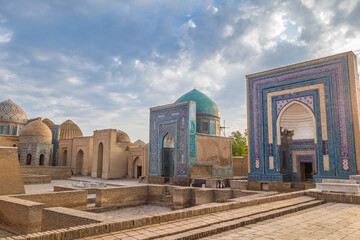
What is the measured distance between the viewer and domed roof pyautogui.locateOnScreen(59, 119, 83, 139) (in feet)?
96.5

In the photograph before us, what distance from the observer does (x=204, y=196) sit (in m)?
10.1

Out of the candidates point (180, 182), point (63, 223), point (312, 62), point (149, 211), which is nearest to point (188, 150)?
point (180, 182)

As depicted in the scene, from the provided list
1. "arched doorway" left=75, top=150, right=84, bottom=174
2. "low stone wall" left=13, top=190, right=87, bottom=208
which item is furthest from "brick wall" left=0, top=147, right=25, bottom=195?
"arched doorway" left=75, top=150, right=84, bottom=174

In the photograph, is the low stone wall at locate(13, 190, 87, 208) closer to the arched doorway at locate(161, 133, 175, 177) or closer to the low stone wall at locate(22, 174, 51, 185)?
the arched doorway at locate(161, 133, 175, 177)

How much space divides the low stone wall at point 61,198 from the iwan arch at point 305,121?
22.8 ft

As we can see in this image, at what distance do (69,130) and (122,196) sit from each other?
21.4 metres

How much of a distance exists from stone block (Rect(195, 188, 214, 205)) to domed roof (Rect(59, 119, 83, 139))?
2273cm

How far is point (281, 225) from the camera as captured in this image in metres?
4.03

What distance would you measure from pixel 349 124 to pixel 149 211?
7.62 m

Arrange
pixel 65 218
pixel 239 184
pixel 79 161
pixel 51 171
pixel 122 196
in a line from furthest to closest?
pixel 79 161
pixel 51 171
pixel 239 184
pixel 122 196
pixel 65 218

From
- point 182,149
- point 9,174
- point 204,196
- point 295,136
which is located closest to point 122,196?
point 204,196

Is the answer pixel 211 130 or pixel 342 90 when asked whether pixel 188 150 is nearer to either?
pixel 211 130

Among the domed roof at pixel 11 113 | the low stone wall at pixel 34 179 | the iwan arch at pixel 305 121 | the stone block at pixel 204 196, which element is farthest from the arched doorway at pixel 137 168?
the domed roof at pixel 11 113

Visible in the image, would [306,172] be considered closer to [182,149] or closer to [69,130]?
[182,149]
